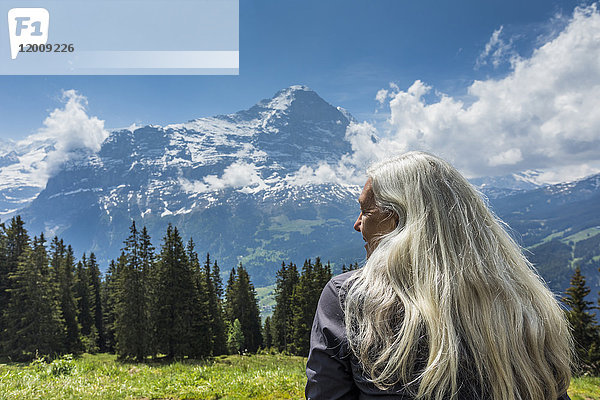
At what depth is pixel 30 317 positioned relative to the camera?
37.6m

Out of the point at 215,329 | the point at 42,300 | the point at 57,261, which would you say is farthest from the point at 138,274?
the point at 57,261

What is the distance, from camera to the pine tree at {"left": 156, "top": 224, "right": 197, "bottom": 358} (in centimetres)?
3631

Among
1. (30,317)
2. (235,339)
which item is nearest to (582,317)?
(235,339)

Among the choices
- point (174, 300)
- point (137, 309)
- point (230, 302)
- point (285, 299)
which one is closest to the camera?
point (174, 300)

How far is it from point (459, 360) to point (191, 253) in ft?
169

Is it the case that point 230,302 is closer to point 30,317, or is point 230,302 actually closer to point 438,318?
point 30,317

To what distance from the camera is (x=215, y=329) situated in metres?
51.4

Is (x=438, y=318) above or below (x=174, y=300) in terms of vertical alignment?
above

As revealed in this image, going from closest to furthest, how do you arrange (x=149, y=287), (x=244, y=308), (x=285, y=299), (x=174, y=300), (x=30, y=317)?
(x=174, y=300) < (x=30, y=317) < (x=149, y=287) < (x=285, y=299) < (x=244, y=308)

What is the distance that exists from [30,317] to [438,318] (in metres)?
47.0

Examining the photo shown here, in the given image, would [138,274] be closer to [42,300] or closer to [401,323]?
[42,300]

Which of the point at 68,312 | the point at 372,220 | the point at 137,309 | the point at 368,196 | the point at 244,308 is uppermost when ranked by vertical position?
the point at 368,196

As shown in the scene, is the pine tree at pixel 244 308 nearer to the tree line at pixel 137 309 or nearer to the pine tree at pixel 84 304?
the pine tree at pixel 84 304

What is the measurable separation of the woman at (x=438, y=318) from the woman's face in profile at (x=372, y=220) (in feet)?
0.25
